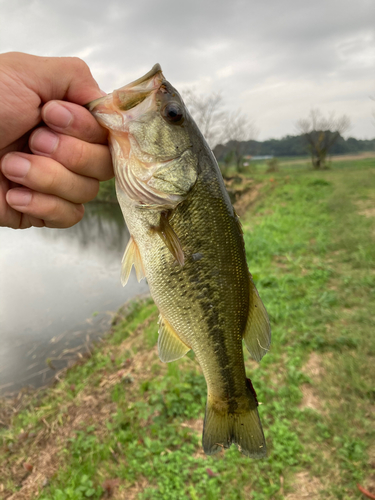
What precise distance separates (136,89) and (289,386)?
4.02 metres

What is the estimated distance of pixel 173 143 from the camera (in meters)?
1.64

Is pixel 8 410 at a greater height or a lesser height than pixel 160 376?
lesser

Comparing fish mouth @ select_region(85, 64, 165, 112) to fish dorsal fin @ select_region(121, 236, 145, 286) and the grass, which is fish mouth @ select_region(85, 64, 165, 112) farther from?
the grass

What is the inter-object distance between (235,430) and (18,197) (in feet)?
5.85

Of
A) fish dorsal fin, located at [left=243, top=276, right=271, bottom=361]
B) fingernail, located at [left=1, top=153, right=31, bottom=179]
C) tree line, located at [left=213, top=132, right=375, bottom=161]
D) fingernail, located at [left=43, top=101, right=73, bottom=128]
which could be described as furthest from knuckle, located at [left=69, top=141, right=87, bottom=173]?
tree line, located at [left=213, top=132, right=375, bottom=161]

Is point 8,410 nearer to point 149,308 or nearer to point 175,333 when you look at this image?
point 149,308

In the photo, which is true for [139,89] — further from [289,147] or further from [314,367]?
[289,147]

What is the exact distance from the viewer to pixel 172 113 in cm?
160

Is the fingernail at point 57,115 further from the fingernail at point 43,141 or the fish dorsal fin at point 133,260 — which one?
the fish dorsal fin at point 133,260

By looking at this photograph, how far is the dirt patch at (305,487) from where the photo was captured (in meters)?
3.04

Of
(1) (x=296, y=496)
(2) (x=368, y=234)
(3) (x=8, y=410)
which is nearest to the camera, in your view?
(1) (x=296, y=496)

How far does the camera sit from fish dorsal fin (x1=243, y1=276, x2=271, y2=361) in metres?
1.73

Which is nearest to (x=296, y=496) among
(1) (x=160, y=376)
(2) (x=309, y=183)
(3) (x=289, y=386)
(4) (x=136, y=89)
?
(3) (x=289, y=386)

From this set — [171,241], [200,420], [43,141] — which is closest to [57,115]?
[43,141]
